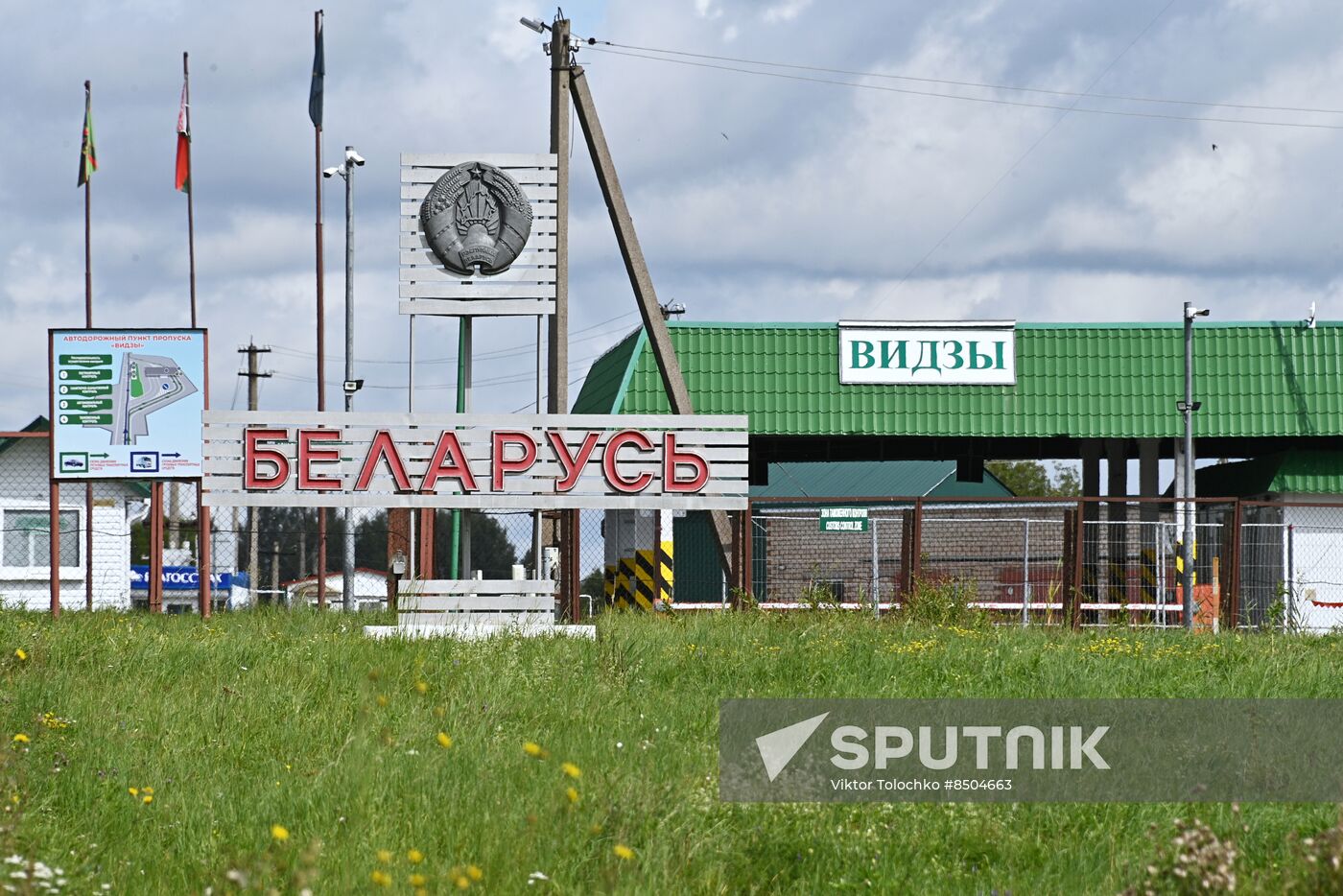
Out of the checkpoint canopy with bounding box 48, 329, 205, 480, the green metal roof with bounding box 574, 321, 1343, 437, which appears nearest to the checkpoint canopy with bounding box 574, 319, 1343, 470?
the green metal roof with bounding box 574, 321, 1343, 437

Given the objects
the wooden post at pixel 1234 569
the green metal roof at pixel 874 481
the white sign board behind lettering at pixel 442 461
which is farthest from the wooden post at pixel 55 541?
the green metal roof at pixel 874 481

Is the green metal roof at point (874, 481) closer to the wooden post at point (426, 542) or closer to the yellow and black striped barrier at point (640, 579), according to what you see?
the yellow and black striped barrier at point (640, 579)

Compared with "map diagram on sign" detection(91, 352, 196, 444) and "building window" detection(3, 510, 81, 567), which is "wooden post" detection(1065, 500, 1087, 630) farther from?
"building window" detection(3, 510, 81, 567)

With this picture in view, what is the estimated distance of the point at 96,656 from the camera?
1172 centimetres

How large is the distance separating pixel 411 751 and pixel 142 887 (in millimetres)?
1795

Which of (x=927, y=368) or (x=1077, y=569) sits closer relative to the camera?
(x=1077, y=569)

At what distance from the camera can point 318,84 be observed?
32406 mm

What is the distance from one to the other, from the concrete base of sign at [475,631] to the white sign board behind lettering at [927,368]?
15364 mm

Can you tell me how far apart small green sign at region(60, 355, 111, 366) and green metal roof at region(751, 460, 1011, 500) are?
20.2 meters

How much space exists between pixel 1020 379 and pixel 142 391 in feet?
57.6

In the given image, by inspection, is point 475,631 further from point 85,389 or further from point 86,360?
point 86,360

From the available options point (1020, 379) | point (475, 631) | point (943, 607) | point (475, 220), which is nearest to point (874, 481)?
point (1020, 379)

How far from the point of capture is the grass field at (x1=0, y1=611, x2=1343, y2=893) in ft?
21.0

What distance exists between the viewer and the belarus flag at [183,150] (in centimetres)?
3369
